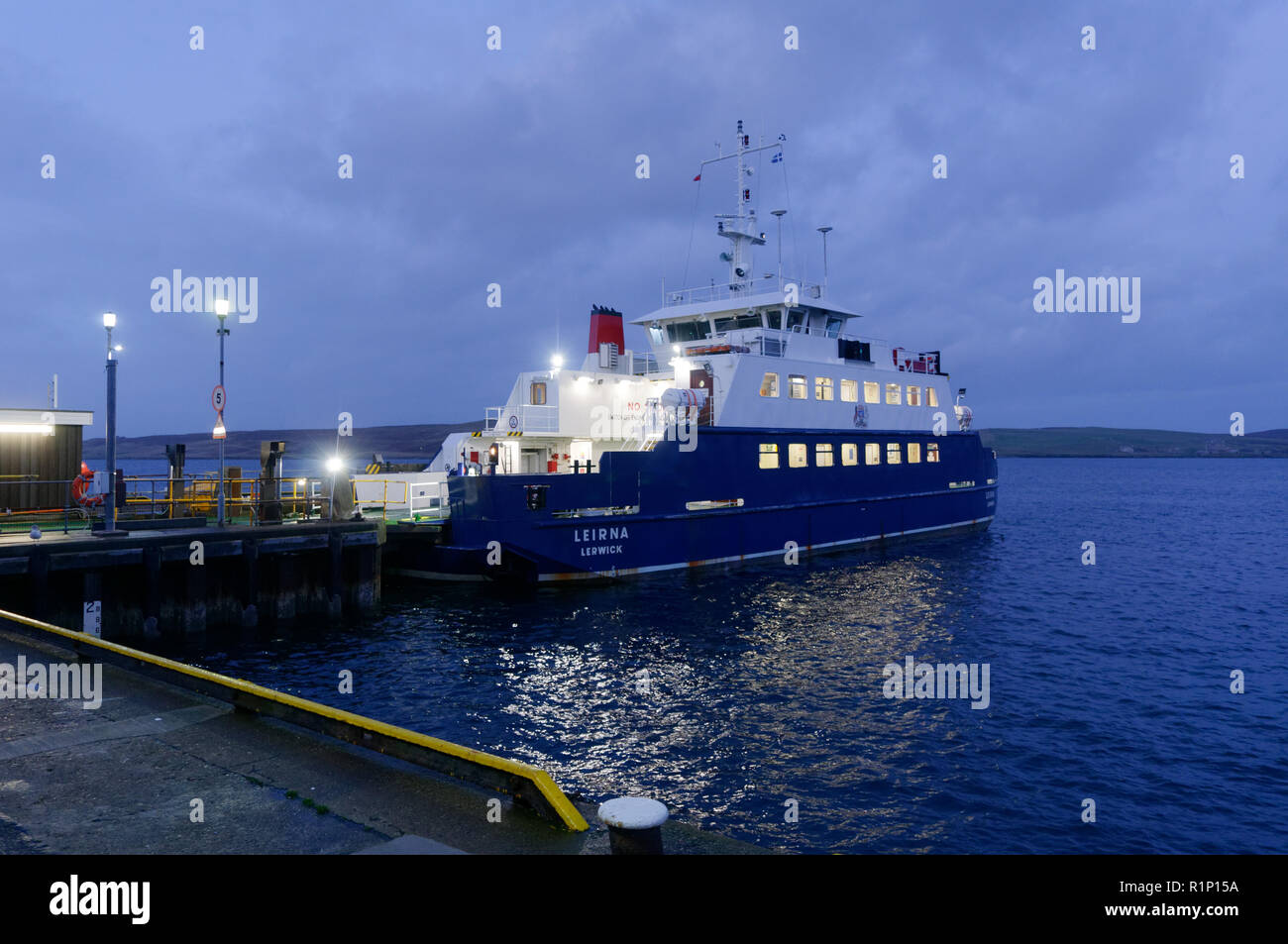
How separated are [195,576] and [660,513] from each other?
1125 centimetres

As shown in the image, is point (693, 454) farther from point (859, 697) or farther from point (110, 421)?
point (110, 421)

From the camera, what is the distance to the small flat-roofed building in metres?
18.8

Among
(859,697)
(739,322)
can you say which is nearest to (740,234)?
(739,322)

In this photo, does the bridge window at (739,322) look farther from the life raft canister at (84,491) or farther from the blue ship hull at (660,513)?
the life raft canister at (84,491)

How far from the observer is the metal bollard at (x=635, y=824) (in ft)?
14.0

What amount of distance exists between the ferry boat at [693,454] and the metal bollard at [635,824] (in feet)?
50.7

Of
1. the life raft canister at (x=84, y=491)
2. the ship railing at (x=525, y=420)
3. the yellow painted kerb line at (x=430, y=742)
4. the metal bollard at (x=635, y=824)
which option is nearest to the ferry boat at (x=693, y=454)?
the ship railing at (x=525, y=420)

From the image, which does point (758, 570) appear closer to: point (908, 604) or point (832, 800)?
point (908, 604)

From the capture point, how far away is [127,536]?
14.8m

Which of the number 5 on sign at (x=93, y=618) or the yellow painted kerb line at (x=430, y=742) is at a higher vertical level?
the yellow painted kerb line at (x=430, y=742)

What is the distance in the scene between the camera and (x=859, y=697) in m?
12.7
